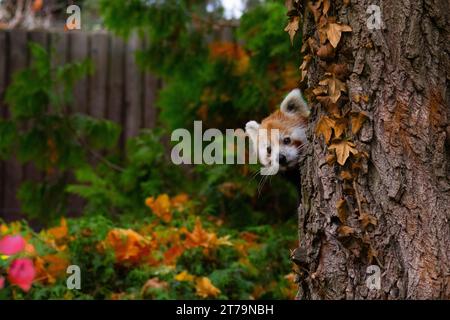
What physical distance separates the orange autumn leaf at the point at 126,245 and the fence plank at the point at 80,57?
14.0ft

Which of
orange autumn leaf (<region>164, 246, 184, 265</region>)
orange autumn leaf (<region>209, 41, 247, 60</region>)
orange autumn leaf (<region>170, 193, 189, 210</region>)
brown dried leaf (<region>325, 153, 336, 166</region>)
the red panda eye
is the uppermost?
orange autumn leaf (<region>209, 41, 247, 60</region>)

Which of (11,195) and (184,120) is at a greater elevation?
(184,120)

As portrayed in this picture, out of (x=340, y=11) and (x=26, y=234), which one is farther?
(x=26, y=234)

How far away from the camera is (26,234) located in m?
5.80

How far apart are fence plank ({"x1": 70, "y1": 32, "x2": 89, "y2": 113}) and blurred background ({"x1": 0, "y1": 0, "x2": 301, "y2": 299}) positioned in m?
0.03

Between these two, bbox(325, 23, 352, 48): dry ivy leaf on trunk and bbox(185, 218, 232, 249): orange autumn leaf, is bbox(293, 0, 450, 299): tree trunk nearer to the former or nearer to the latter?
bbox(325, 23, 352, 48): dry ivy leaf on trunk

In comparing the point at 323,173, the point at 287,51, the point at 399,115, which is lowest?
the point at 323,173

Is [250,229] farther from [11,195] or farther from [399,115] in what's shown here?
[11,195]

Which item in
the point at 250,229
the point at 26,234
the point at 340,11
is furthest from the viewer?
the point at 250,229

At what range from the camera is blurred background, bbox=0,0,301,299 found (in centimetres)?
544

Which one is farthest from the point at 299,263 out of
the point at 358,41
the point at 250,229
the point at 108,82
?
the point at 108,82

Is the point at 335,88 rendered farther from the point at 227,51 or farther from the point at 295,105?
the point at 227,51

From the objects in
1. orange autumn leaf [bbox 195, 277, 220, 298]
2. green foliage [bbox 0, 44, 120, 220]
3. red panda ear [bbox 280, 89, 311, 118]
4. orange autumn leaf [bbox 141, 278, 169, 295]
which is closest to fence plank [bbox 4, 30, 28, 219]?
green foliage [bbox 0, 44, 120, 220]

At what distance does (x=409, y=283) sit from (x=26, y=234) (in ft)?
11.8
